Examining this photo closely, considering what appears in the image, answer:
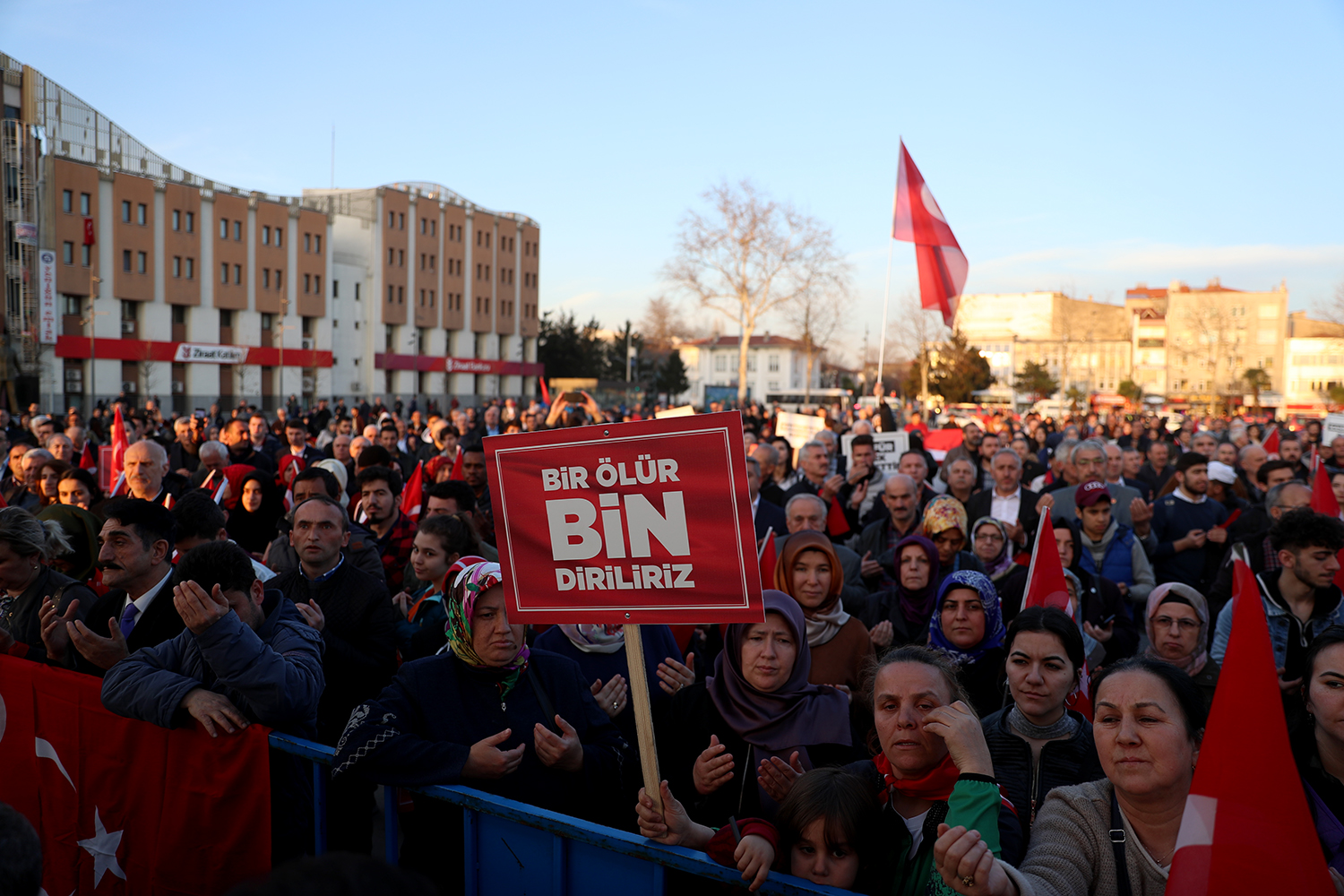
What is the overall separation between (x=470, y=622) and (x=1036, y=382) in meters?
79.9

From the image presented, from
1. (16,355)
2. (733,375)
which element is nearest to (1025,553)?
(16,355)

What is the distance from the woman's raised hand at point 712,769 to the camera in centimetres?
288

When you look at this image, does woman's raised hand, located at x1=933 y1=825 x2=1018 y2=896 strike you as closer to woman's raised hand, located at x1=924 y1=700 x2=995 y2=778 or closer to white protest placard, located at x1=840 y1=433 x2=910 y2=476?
woman's raised hand, located at x1=924 y1=700 x2=995 y2=778

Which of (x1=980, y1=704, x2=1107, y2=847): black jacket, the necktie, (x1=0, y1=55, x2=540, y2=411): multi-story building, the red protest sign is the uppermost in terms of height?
(x1=0, y1=55, x2=540, y2=411): multi-story building

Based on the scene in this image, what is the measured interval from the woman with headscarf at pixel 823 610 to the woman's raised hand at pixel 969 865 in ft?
7.75

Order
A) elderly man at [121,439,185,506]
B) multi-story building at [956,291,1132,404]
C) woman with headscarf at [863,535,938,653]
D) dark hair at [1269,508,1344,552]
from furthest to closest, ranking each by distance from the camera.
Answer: multi-story building at [956,291,1132,404], elderly man at [121,439,185,506], woman with headscarf at [863,535,938,653], dark hair at [1269,508,1344,552]

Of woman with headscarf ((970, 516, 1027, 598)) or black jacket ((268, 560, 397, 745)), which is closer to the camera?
black jacket ((268, 560, 397, 745))

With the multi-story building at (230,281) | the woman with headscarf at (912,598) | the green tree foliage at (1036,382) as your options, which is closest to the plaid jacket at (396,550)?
the woman with headscarf at (912,598)

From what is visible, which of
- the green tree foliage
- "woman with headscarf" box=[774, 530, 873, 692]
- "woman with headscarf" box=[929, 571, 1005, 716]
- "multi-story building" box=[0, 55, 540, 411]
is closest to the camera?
"woman with headscarf" box=[929, 571, 1005, 716]

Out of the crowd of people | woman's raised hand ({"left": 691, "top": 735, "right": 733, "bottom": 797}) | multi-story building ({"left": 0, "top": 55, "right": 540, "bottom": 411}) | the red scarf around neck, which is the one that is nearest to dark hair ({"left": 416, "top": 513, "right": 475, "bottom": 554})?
the crowd of people

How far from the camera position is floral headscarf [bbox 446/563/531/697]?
3.26 m

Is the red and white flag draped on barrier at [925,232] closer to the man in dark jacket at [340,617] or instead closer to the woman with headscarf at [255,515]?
the woman with headscarf at [255,515]

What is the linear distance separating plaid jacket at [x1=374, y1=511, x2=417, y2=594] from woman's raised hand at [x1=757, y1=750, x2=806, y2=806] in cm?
375

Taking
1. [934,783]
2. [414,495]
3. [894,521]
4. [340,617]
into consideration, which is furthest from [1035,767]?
[414,495]
